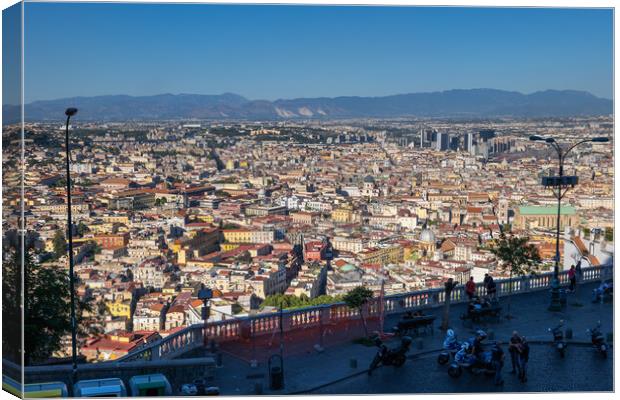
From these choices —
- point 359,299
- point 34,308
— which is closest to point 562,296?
point 359,299

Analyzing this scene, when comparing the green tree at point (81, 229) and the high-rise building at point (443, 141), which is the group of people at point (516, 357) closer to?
the high-rise building at point (443, 141)

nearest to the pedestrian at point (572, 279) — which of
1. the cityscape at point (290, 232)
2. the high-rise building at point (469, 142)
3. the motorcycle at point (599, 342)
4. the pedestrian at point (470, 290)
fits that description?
the cityscape at point (290, 232)

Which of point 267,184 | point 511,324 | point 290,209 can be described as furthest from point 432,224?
point 511,324

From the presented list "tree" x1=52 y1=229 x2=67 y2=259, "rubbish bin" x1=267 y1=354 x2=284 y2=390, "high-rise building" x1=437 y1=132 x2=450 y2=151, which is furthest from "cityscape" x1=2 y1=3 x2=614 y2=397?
"high-rise building" x1=437 y1=132 x2=450 y2=151

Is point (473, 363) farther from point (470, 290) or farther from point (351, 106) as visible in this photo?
point (351, 106)

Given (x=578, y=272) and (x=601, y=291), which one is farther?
(x=578, y=272)
